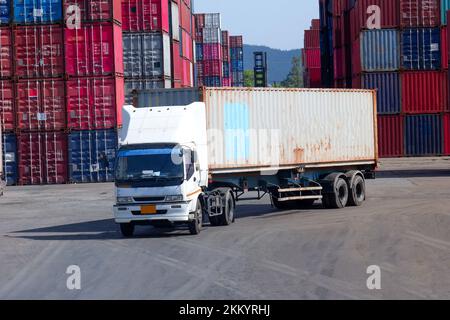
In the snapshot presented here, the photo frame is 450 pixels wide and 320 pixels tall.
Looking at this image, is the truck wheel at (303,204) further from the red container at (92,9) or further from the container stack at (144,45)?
the container stack at (144,45)

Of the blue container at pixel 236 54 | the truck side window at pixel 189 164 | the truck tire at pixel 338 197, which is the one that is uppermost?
the blue container at pixel 236 54

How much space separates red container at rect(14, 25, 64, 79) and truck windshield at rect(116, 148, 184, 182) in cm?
2683

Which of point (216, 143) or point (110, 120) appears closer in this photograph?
point (216, 143)

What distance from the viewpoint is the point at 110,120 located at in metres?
47.8

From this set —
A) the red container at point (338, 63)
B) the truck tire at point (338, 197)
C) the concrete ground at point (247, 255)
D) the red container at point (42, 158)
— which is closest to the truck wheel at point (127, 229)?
the concrete ground at point (247, 255)

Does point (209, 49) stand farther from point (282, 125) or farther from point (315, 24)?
point (282, 125)

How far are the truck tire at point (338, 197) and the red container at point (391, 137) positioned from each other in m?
28.3

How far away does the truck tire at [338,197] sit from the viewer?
94.2ft

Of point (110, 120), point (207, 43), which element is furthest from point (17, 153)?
point (207, 43)

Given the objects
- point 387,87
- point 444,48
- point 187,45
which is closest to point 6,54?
point 387,87

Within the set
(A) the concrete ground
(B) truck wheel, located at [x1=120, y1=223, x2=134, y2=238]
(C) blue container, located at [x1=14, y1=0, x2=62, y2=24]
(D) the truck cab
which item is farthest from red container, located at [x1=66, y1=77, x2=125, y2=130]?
(B) truck wheel, located at [x1=120, y1=223, x2=134, y2=238]

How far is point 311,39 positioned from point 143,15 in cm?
5338
